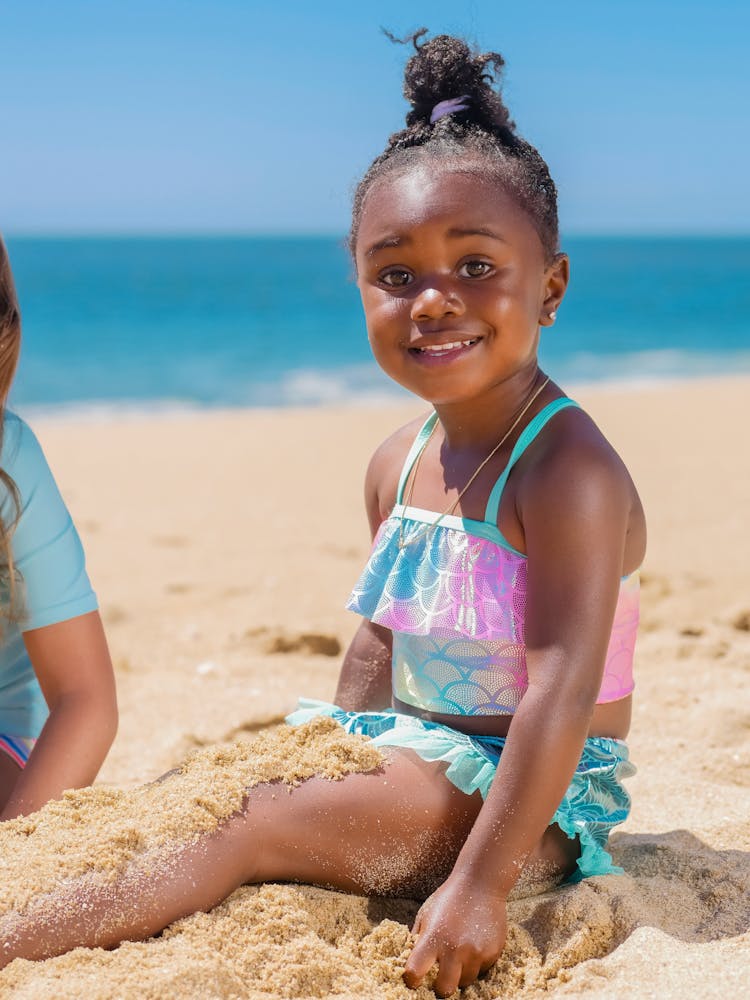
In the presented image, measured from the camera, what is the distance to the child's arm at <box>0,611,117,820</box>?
2.16 meters

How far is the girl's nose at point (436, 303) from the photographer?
198 cm

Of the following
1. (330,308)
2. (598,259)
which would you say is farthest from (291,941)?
(598,259)

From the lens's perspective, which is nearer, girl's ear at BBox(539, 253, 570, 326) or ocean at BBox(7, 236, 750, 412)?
girl's ear at BBox(539, 253, 570, 326)

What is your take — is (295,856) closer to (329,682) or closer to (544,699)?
(544,699)

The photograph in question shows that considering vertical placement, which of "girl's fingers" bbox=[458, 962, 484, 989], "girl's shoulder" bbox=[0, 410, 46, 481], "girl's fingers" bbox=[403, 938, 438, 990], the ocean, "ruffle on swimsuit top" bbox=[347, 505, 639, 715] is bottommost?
"girl's fingers" bbox=[458, 962, 484, 989]

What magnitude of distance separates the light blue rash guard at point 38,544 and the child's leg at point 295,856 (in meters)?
0.64

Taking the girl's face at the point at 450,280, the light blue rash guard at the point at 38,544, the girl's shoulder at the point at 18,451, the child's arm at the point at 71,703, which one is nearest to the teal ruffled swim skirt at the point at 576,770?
the child's arm at the point at 71,703

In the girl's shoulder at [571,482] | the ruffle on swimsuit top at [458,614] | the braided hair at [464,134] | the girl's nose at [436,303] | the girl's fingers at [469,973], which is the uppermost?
the braided hair at [464,134]

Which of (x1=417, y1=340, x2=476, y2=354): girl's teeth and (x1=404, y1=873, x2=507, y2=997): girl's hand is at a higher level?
(x1=417, y1=340, x2=476, y2=354): girl's teeth

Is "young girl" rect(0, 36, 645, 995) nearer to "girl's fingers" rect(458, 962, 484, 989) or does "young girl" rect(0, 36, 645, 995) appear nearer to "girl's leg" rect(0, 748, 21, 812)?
"girl's fingers" rect(458, 962, 484, 989)

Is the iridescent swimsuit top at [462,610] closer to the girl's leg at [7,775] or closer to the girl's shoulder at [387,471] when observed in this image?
the girl's shoulder at [387,471]

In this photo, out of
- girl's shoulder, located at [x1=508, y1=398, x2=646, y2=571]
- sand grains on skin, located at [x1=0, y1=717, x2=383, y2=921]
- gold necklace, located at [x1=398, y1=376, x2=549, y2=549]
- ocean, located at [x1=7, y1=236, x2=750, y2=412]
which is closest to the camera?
sand grains on skin, located at [x1=0, y1=717, x2=383, y2=921]

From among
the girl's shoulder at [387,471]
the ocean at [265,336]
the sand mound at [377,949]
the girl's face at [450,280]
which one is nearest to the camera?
the sand mound at [377,949]

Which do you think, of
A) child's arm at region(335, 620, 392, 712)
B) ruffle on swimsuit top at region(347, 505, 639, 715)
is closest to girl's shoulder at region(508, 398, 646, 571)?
ruffle on swimsuit top at region(347, 505, 639, 715)
